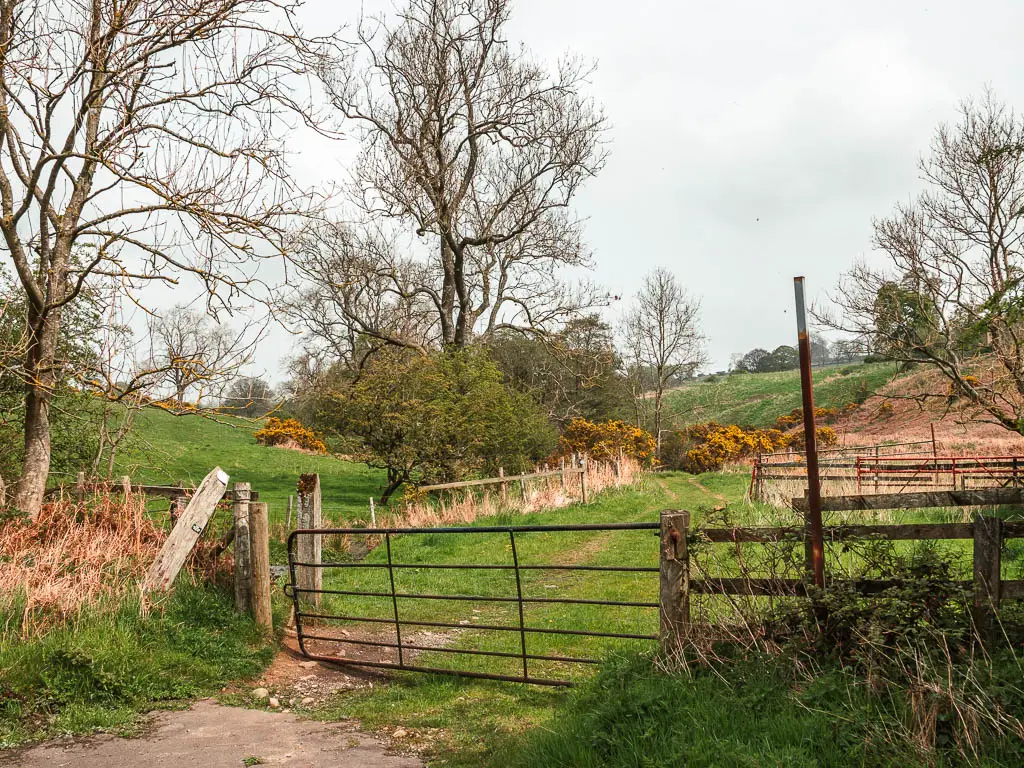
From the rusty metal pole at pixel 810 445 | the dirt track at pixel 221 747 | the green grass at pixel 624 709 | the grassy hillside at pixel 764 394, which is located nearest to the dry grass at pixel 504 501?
the green grass at pixel 624 709

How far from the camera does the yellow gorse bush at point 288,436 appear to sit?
42844 millimetres

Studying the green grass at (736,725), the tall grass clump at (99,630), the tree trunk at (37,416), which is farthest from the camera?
the tree trunk at (37,416)

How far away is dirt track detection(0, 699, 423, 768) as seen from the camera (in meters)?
4.96

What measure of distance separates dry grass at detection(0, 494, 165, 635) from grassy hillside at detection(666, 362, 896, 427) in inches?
1681

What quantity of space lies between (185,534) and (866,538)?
6.48m

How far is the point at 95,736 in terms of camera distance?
5.42 metres

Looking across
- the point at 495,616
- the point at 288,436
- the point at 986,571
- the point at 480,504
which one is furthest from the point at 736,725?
the point at 288,436

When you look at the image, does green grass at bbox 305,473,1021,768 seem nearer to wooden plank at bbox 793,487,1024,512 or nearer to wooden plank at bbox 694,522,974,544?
wooden plank at bbox 694,522,974,544

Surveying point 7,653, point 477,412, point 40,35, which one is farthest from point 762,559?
point 477,412

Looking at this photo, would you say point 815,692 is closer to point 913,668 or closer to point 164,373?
point 913,668

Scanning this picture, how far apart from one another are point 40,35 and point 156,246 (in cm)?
259

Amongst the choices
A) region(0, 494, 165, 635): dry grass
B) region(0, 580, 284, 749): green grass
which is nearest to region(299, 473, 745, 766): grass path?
region(0, 580, 284, 749): green grass

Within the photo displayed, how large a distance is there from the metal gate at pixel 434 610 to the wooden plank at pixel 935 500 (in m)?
1.74

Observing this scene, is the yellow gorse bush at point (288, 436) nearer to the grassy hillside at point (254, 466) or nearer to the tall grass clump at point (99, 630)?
the grassy hillside at point (254, 466)
